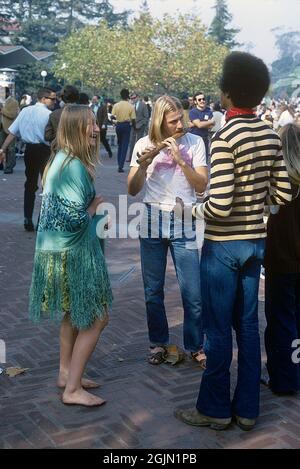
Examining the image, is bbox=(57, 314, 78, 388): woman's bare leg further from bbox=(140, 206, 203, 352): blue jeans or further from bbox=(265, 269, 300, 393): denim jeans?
bbox=(265, 269, 300, 393): denim jeans

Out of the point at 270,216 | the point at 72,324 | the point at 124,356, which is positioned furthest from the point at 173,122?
the point at 124,356

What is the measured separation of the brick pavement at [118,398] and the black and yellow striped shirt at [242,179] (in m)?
1.04

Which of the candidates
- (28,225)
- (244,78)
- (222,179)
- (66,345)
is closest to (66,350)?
(66,345)

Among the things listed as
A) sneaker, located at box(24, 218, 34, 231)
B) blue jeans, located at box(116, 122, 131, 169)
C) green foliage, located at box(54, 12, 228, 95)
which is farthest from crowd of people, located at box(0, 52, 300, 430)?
green foliage, located at box(54, 12, 228, 95)

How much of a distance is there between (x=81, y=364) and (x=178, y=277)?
884 millimetres

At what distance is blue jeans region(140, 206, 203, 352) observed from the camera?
12.7 feet

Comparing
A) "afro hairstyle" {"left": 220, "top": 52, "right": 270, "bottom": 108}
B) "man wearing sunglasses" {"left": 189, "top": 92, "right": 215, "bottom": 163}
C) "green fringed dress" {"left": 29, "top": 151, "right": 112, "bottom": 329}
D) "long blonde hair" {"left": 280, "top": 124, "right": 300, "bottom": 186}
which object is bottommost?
"green fringed dress" {"left": 29, "top": 151, "right": 112, "bottom": 329}

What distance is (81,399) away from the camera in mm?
3467

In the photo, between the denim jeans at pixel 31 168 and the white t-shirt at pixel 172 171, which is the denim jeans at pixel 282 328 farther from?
the denim jeans at pixel 31 168

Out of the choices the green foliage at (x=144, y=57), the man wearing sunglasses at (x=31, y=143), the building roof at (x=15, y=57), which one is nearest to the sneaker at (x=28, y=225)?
the man wearing sunglasses at (x=31, y=143)

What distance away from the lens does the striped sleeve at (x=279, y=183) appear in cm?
313

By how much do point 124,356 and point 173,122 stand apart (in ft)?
5.29

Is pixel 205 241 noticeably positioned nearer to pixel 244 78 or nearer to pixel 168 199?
pixel 168 199

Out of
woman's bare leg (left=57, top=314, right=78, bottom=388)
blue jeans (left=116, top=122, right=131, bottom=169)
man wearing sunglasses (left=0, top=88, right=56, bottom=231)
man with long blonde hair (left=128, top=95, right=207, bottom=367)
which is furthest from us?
blue jeans (left=116, top=122, right=131, bottom=169)
